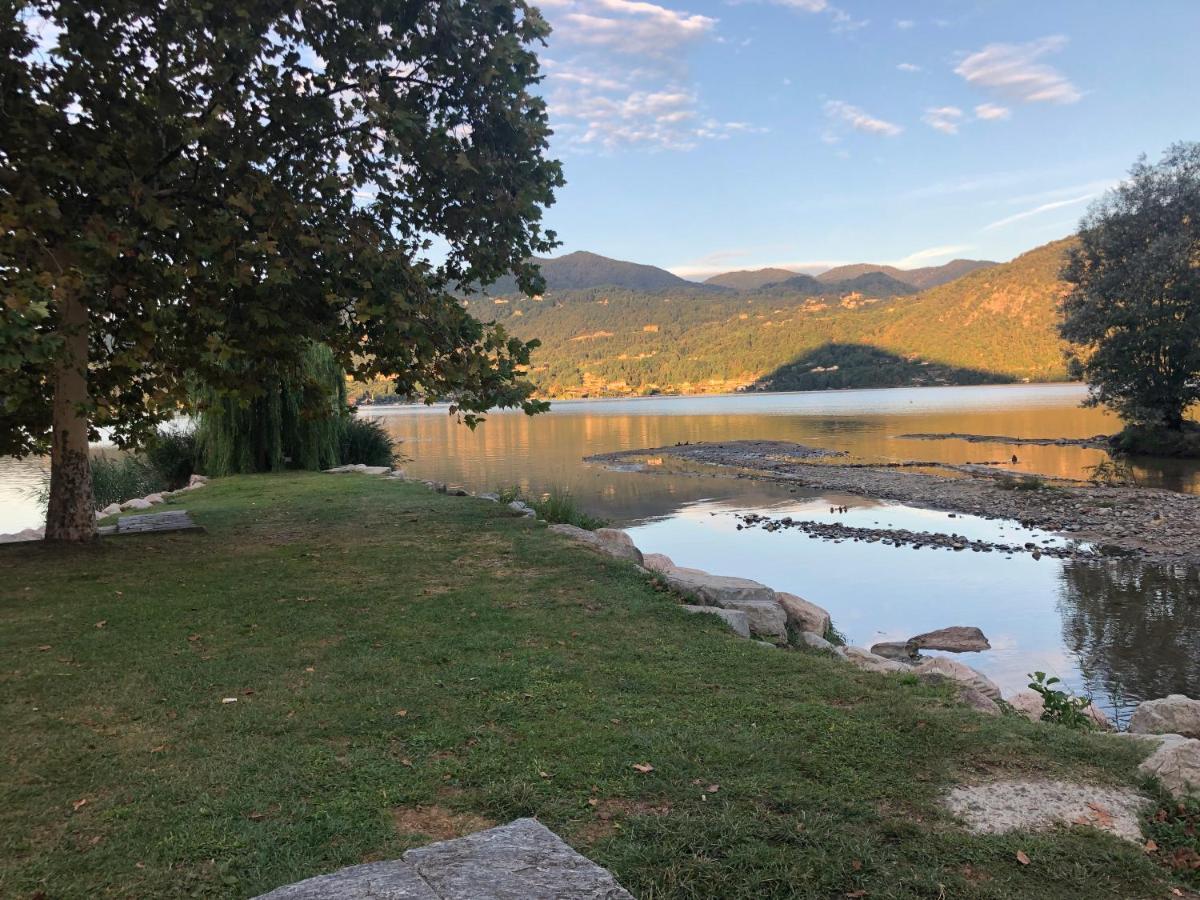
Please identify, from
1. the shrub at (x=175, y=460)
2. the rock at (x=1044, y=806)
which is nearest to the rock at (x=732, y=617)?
the rock at (x=1044, y=806)

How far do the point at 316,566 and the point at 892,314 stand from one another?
536 feet

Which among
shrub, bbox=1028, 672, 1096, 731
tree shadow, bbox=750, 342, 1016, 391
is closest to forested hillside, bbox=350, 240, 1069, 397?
tree shadow, bbox=750, 342, 1016, 391

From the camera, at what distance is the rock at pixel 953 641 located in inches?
404

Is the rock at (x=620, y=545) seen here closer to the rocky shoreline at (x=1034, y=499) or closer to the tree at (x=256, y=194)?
the tree at (x=256, y=194)

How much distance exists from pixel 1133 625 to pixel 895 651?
13.0ft

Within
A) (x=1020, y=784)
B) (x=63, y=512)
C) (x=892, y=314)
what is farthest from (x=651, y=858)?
(x=892, y=314)

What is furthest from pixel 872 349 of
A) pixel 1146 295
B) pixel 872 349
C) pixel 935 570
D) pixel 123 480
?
pixel 123 480

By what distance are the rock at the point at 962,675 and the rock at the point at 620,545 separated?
3.74 m

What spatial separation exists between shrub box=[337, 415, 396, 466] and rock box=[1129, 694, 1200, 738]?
68.6 ft

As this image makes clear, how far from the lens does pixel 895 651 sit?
10055 millimetres

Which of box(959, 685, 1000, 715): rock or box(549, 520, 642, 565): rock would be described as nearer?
box(959, 685, 1000, 715): rock

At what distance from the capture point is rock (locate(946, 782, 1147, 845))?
11.2 feet

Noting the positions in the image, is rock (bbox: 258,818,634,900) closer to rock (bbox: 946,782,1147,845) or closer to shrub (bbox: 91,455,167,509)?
rock (bbox: 946,782,1147,845)

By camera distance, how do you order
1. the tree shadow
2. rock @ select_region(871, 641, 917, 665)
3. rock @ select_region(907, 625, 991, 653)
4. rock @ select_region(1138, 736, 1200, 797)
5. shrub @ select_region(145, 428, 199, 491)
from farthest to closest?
the tree shadow → shrub @ select_region(145, 428, 199, 491) → rock @ select_region(907, 625, 991, 653) → rock @ select_region(871, 641, 917, 665) → rock @ select_region(1138, 736, 1200, 797)
